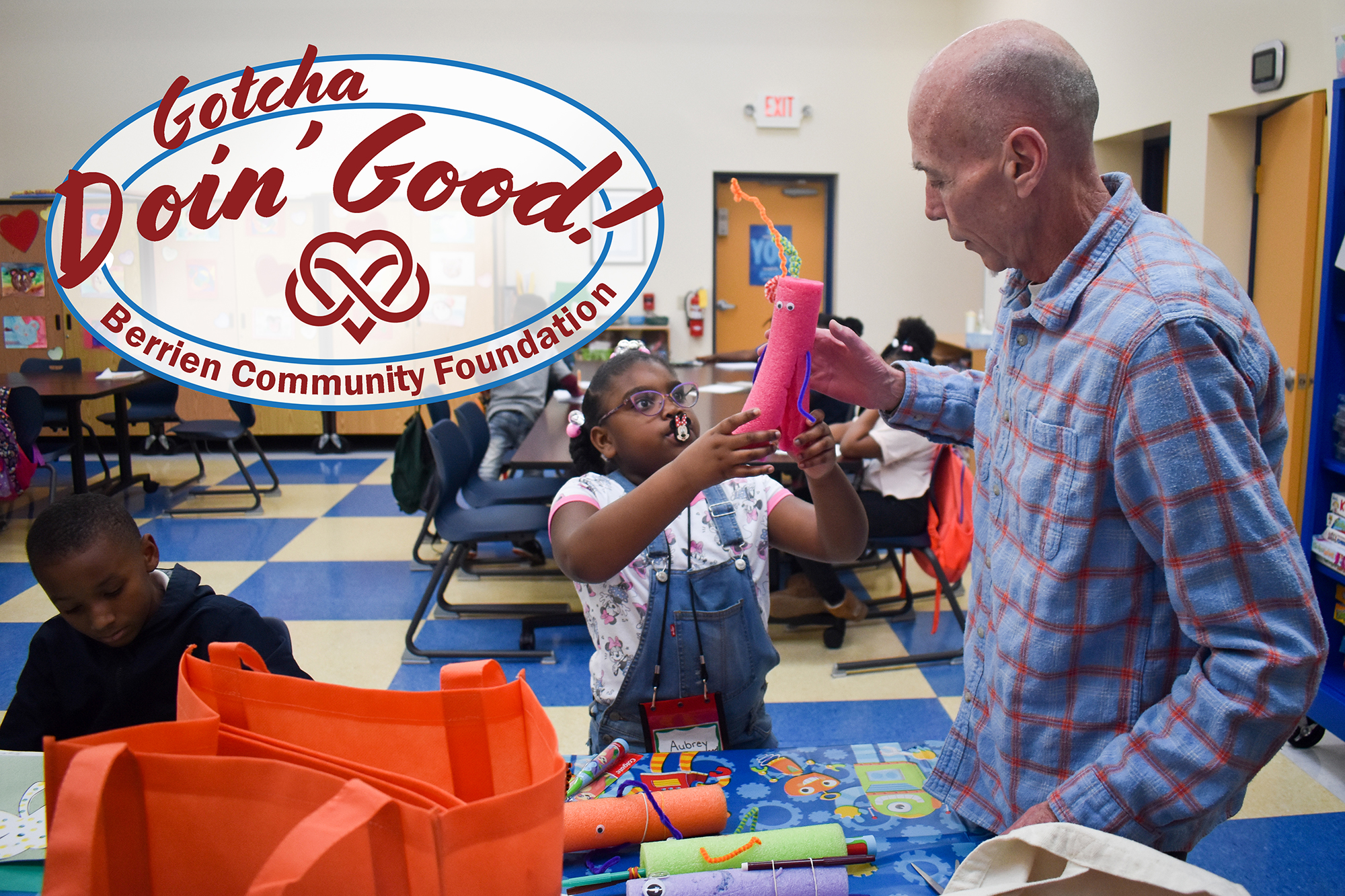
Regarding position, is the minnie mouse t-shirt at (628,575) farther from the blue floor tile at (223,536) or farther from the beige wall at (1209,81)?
the blue floor tile at (223,536)

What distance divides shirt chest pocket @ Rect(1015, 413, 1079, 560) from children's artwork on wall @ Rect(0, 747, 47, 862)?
1106 mm

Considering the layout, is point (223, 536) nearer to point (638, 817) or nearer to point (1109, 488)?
point (638, 817)

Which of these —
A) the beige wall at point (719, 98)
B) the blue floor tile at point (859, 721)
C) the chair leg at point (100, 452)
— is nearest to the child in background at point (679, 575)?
the blue floor tile at point (859, 721)

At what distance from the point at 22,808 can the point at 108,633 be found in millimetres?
239

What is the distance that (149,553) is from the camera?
53.3 inches

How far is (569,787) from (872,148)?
24.2 ft

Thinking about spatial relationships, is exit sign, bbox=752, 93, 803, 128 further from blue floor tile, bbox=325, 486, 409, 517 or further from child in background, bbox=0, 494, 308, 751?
child in background, bbox=0, 494, 308, 751

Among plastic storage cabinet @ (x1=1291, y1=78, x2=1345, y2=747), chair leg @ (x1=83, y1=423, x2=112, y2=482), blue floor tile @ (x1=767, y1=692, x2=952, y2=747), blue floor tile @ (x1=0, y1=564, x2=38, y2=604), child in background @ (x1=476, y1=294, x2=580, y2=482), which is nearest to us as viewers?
plastic storage cabinet @ (x1=1291, y1=78, x2=1345, y2=747)

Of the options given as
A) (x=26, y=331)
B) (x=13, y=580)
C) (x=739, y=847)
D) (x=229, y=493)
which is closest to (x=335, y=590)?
(x=13, y=580)

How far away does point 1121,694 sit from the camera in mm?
952

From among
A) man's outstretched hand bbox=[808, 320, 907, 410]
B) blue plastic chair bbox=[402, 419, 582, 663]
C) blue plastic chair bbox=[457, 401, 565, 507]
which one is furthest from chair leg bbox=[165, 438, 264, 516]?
man's outstretched hand bbox=[808, 320, 907, 410]

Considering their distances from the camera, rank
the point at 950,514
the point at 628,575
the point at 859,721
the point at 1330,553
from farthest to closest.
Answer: the point at 950,514, the point at 859,721, the point at 1330,553, the point at 628,575

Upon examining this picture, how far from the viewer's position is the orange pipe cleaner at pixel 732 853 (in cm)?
101

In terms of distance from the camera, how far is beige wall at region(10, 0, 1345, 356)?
18.0 ft
